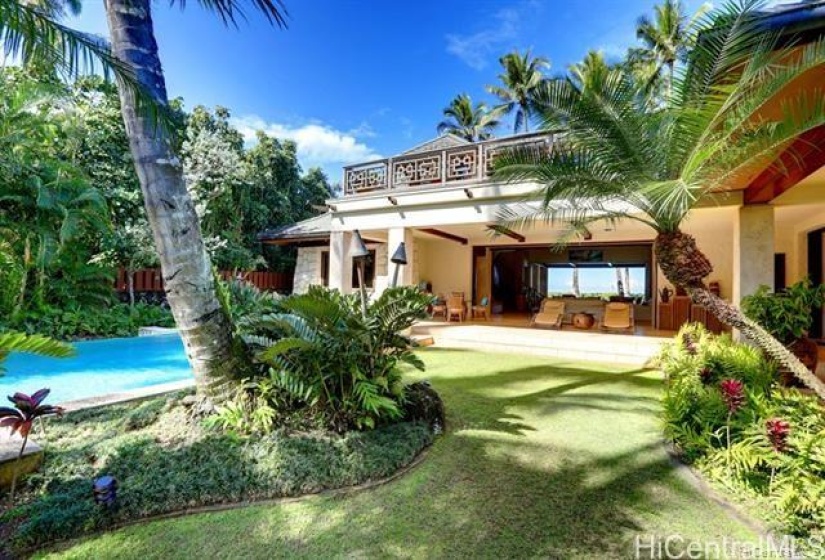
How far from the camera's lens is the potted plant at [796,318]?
230 inches

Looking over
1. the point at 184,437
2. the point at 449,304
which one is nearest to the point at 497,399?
the point at 184,437

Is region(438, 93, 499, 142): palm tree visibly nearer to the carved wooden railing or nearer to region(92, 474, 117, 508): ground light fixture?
the carved wooden railing

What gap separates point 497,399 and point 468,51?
18.5 metres

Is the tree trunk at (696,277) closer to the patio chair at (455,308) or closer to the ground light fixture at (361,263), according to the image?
the ground light fixture at (361,263)

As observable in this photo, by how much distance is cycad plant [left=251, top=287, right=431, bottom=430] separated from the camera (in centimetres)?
400

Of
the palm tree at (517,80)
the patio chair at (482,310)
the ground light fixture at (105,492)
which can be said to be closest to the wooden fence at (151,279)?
the patio chair at (482,310)

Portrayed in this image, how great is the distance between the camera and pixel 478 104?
2969cm

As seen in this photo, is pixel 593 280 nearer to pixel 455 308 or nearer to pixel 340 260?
pixel 455 308

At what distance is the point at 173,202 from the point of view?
12.9ft

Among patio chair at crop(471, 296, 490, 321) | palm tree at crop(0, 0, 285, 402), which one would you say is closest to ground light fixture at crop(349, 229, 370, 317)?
palm tree at crop(0, 0, 285, 402)

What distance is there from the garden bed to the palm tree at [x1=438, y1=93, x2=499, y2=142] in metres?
29.0

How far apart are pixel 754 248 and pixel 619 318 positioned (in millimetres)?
4603

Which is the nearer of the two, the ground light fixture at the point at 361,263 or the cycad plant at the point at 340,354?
the cycad plant at the point at 340,354

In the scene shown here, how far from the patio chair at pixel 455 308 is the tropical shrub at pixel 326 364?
983 centimetres
